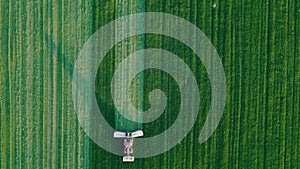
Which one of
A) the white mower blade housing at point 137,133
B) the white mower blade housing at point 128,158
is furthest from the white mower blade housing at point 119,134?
the white mower blade housing at point 128,158

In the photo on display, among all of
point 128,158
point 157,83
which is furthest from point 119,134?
point 157,83

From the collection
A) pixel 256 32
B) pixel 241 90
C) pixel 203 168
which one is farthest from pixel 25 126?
pixel 256 32

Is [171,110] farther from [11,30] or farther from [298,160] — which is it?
[11,30]

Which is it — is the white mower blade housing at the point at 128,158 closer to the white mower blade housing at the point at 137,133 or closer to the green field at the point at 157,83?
the green field at the point at 157,83

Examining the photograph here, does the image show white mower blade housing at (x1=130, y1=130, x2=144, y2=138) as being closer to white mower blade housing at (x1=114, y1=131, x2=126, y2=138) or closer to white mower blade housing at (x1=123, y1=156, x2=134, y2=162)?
white mower blade housing at (x1=114, y1=131, x2=126, y2=138)

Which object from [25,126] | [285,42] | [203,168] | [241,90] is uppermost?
[285,42]

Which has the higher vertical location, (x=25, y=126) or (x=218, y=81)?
(x=218, y=81)

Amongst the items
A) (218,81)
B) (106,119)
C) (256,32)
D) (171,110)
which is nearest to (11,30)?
(106,119)

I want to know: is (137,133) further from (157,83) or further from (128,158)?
(157,83)
